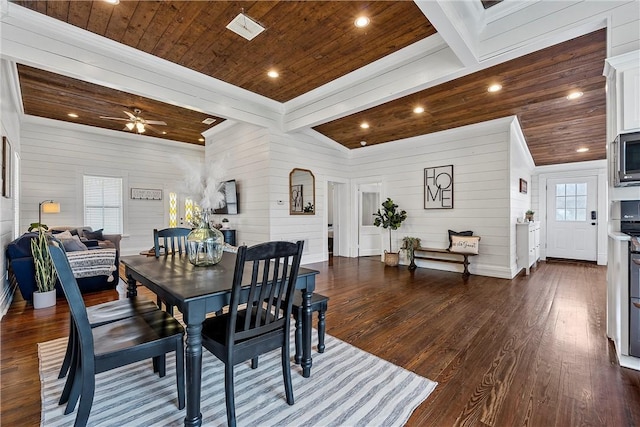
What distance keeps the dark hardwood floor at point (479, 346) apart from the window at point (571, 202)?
3.13 m

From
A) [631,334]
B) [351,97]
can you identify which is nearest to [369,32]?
[351,97]

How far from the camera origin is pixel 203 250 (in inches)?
86.6

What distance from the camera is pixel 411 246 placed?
19.9 ft

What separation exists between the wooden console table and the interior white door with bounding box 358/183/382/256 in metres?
1.64

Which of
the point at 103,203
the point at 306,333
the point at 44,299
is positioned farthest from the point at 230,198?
the point at 306,333

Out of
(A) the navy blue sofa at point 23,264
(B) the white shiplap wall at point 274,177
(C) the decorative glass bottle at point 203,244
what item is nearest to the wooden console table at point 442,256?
(B) the white shiplap wall at point 274,177

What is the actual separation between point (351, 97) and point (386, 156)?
8.76 feet

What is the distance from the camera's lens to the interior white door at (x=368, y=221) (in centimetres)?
752

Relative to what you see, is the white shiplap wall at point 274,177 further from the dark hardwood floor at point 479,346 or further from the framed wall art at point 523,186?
the framed wall art at point 523,186

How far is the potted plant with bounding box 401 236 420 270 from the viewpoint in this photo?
19.6 feet

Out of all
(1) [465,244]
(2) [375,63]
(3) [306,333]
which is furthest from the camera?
(1) [465,244]

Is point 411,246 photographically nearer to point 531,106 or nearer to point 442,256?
point 442,256

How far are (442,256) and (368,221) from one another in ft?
7.57

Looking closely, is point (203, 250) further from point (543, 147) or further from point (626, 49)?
point (543, 147)
